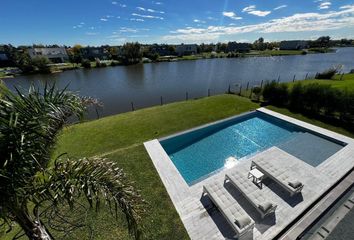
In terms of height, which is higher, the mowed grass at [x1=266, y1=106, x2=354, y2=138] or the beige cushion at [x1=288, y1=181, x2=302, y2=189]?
the beige cushion at [x1=288, y1=181, x2=302, y2=189]

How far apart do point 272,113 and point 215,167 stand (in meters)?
7.15

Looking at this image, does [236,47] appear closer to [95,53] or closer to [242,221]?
[95,53]

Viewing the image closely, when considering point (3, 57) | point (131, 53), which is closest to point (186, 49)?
point (131, 53)

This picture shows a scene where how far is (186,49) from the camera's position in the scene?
8656 centimetres

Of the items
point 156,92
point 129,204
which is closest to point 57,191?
point 129,204

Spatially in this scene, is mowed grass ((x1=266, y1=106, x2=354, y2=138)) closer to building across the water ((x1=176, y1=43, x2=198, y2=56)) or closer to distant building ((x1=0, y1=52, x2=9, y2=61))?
distant building ((x1=0, y1=52, x2=9, y2=61))

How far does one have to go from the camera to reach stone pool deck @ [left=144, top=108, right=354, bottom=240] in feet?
17.3

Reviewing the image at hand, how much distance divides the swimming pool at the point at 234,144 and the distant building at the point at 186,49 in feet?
249

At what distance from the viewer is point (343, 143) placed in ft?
30.1

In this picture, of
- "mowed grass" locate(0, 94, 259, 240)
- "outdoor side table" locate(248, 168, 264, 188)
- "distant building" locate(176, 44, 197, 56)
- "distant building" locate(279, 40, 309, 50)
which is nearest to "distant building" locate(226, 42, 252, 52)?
"distant building" locate(176, 44, 197, 56)

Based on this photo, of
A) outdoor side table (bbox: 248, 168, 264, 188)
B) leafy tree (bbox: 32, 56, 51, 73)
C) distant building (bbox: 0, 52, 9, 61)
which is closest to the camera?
outdoor side table (bbox: 248, 168, 264, 188)

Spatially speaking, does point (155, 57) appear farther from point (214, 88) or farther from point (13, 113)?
point (13, 113)

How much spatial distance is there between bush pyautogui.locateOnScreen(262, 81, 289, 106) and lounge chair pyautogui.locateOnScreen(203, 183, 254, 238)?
10.9 m

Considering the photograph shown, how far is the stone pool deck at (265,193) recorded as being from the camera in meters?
5.27
